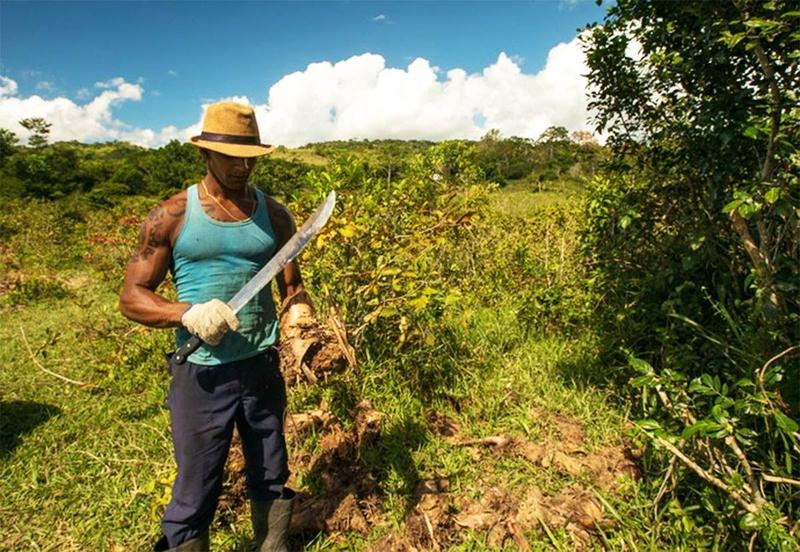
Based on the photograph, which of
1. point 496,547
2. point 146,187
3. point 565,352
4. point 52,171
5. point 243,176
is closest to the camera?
point 243,176

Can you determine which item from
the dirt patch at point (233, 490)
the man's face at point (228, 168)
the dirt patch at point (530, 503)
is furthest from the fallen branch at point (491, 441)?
the man's face at point (228, 168)

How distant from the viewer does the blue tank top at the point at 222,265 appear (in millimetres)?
1800

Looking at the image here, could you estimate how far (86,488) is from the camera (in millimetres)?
2861

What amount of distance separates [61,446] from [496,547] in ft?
10.1

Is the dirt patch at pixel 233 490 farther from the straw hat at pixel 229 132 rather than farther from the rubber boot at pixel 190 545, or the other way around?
the straw hat at pixel 229 132

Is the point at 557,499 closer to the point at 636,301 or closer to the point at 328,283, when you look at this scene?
the point at 636,301

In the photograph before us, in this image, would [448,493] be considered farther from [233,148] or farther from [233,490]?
[233,148]

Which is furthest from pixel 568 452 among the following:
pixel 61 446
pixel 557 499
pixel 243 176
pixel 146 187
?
pixel 146 187

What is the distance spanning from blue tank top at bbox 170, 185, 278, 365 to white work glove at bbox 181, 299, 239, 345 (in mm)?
196

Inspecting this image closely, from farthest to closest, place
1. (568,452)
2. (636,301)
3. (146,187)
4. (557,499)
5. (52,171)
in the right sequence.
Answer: (146,187) → (52,171) → (636,301) → (568,452) → (557,499)

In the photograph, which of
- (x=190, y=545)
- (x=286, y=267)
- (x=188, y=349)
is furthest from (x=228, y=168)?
(x=190, y=545)

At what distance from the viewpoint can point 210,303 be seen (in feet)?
5.56

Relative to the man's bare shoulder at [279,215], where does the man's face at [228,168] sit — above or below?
above

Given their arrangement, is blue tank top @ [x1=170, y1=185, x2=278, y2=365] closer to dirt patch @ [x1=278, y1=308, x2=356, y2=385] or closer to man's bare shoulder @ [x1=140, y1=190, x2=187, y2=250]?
man's bare shoulder @ [x1=140, y1=190, x2=187, y2=250]
